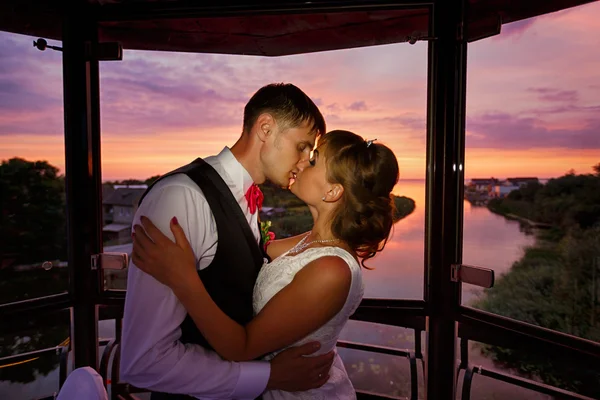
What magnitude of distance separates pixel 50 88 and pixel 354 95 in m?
1.54

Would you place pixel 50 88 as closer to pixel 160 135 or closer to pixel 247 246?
pixel 160 135

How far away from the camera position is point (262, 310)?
1.24 meters

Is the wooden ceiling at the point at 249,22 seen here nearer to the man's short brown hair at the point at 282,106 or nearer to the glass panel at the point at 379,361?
the man's short brown hair at the point at 282,106

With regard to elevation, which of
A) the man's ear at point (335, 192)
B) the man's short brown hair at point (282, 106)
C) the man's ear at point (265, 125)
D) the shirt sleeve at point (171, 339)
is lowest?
the shirt sleeve at point (171, 339)

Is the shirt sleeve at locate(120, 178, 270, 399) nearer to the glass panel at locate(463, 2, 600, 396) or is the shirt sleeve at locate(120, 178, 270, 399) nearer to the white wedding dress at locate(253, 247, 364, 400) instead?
the white wedding dress at locate(253, 247, 364, 400)

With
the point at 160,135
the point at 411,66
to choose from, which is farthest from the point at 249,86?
the point at 411,66

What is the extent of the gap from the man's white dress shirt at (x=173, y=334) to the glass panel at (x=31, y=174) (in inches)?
50.1

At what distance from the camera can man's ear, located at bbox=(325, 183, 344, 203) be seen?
1471mm

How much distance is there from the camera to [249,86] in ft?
7.31

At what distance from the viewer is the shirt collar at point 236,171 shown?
1.39 m

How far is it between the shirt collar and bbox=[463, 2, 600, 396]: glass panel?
1101 millimetres

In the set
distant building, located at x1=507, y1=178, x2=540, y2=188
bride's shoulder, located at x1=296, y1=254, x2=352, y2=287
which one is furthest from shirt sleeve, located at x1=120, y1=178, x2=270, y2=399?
→ distant building, located at x1=507, y1=178, x2=540, y2=188

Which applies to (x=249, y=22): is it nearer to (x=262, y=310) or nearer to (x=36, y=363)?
(x=262, y=310)

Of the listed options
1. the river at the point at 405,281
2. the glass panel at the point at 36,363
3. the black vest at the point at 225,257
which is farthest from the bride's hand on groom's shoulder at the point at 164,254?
the glass panel at the point at 36,363
